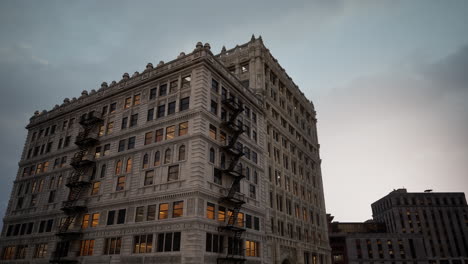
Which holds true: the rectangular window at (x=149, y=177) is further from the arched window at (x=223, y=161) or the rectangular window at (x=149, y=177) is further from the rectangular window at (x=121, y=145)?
the arched window at (x=223, y=161)

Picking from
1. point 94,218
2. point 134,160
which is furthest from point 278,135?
point 94,218

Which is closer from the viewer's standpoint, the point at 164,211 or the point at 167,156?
the point at 164,211

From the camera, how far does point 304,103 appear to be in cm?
6919

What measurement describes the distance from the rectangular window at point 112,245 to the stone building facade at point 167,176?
0.11 metres

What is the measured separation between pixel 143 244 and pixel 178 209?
5.19m

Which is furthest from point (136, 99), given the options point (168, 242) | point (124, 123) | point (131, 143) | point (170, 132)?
point (168, 242)

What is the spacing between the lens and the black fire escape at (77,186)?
37.8 metres

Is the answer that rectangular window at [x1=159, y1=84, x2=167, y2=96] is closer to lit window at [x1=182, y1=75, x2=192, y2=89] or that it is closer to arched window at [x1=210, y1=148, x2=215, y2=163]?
lit window at [x1=182, y1=75, x2=192, y2=89]

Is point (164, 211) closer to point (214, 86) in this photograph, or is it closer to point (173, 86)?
point (173, 86)

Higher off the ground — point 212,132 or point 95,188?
point 212,132

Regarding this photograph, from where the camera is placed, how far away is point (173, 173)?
111ft

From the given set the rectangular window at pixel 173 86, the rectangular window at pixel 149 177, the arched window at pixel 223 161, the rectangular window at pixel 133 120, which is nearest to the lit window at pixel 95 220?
the rectangular window at pixel 149 177

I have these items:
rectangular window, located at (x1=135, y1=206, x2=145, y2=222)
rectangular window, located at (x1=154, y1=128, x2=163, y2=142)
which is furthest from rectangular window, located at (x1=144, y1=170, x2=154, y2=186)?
rectangular window, located at (x1=154, y1=128, x2=163, y2=142)

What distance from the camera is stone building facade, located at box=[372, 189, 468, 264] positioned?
5974 inches
